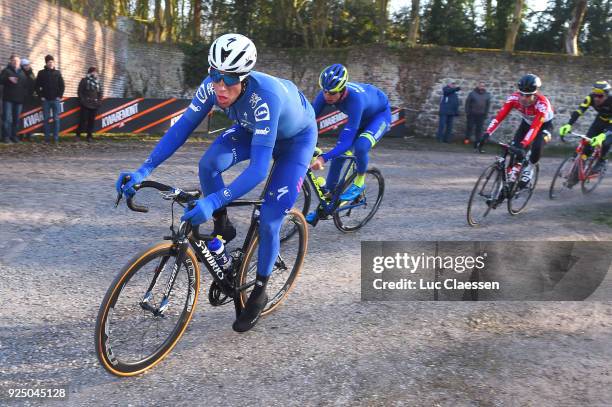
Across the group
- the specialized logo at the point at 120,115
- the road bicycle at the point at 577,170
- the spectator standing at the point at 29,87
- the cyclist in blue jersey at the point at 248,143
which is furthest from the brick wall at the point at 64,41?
the road bicycle at the point at 577,170

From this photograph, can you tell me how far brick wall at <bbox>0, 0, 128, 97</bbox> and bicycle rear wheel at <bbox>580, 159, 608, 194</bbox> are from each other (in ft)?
52.4

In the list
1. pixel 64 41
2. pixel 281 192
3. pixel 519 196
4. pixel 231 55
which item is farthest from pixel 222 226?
pixel 64 41

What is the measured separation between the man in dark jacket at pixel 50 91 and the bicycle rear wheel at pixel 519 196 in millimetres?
11182

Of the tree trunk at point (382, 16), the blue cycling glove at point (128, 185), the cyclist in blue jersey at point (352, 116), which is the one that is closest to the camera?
the blue cycling glove at point (128, 185)

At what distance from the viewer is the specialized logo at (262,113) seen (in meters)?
3.60

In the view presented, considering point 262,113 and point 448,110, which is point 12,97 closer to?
point 262,113

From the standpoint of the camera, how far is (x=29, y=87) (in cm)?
1348

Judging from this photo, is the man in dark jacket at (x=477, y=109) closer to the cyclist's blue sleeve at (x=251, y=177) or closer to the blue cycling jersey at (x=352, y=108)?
the blue cycling jersey at (x=352, y=108)

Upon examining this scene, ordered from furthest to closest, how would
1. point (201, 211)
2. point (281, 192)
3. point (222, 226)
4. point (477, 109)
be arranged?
point (477, 109) < point (222, 226) < point (281, 192) < point (201, 211)

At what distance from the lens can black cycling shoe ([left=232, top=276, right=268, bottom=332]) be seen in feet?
13.2

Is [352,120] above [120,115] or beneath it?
above

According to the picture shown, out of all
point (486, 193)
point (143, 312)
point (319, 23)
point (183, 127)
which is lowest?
point (143, 312)

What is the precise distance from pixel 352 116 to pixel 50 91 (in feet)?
32.7

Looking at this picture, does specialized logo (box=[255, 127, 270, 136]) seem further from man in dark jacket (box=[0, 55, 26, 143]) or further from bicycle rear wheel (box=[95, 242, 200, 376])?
man in dark jacket (box=[0, 55, 26, 143])
